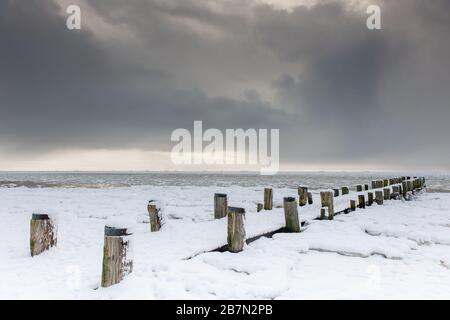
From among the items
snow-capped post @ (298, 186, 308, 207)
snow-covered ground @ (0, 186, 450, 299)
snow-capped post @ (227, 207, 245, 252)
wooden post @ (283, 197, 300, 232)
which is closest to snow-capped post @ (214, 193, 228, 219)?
snow-covered ground @ (0, 186, 450, 299)

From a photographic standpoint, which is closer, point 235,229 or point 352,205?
point 235,229

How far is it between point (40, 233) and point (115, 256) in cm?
273

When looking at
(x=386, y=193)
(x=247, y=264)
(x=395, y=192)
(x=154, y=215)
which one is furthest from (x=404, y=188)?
(x=247, y=264)

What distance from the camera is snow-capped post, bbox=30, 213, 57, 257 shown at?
6845 millimetres

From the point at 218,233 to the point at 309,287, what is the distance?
11.2ft

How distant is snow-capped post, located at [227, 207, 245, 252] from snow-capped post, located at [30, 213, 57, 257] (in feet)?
11.6

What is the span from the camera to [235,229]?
7.18m

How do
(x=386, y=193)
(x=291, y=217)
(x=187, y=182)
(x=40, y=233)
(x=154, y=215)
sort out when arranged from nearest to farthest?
(x=40, y=233) → (x=154, y=215) → (x=291, y=217) → (x=386, y=193) → (x=187, y=182)

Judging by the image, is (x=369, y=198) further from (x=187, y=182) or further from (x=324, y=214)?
(x=187, y=182)

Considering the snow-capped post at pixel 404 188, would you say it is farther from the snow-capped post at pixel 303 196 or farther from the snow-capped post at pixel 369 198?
the snow-capped post at pixel 303 196

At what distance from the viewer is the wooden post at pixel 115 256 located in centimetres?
502

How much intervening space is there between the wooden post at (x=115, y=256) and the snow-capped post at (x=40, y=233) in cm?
253
